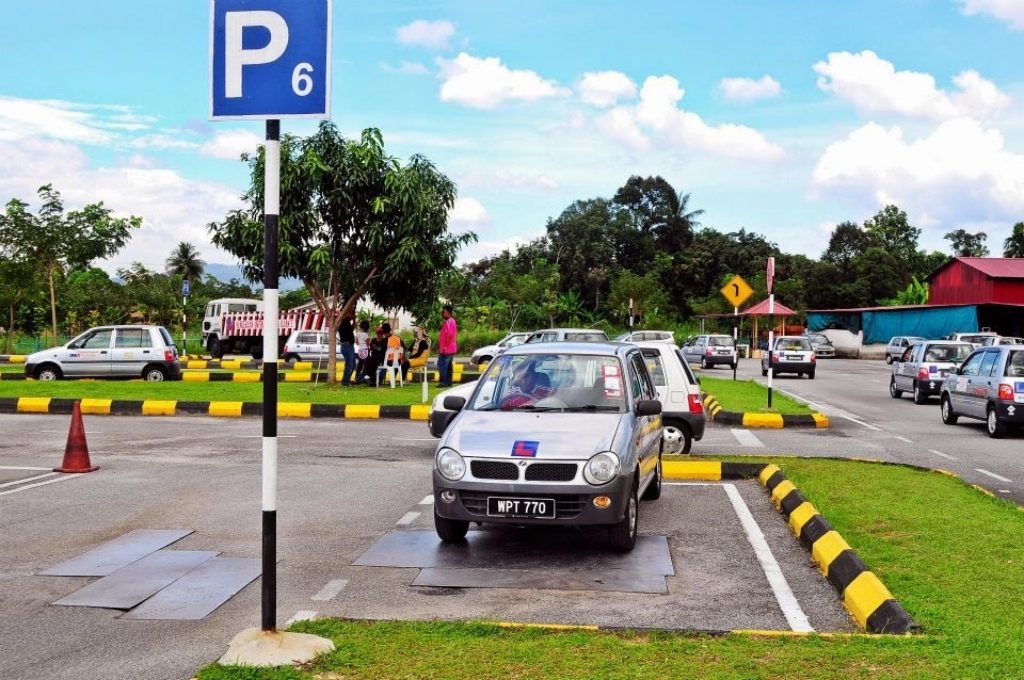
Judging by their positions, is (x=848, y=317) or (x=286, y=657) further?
(x=848, y=317)

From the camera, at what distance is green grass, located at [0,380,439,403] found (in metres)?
21.4

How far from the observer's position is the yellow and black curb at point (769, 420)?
1822 centimetres

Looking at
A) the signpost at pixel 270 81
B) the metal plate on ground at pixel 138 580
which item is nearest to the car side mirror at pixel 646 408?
the metal plate on ground at pixel 138 580

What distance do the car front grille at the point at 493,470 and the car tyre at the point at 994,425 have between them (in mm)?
Result: 11750

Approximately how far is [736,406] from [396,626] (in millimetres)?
15639

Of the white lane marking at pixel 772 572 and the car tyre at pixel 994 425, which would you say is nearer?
the white lane marking at pixel 772 572

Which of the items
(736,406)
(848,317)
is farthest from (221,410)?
(848,317)

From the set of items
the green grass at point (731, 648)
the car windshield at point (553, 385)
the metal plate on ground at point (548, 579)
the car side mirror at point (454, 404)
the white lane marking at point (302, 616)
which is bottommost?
the metal plate on ground at point (548, 579)

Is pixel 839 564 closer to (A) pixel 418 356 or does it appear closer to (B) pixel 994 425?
(B) pixel 994 425

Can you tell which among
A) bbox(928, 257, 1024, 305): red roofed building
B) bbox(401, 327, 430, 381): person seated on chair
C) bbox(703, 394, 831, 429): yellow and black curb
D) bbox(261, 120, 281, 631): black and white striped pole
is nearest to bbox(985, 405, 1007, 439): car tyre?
bbox(703, 394, 831, 429): yellow and black curb

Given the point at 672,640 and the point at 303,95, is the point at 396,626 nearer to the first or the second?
the point at 672,640

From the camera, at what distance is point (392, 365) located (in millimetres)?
24719

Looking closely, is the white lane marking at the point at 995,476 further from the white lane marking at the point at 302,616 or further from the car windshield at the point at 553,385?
the white lane marking at the point at 302,616

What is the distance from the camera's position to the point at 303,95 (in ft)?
16.5
